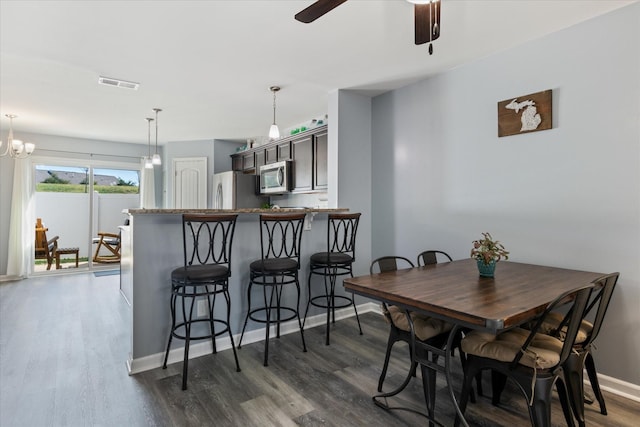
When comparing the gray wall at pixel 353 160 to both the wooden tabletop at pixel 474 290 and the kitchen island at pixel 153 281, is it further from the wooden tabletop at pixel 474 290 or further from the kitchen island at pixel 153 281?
the wooden tabletop at pixel 474 290

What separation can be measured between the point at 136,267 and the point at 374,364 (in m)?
1.95

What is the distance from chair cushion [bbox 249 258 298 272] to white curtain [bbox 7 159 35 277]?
5.19 m

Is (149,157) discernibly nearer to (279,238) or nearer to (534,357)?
(279,238)


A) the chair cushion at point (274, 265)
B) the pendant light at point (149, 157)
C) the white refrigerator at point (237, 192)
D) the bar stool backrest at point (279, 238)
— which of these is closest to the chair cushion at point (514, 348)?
the chair cushion at point (274, 265)

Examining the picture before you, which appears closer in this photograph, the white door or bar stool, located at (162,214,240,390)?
bar stool, located at (162,214,240,390)

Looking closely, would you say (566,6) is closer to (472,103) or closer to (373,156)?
(472,103)

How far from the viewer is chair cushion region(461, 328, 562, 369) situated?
1527mm

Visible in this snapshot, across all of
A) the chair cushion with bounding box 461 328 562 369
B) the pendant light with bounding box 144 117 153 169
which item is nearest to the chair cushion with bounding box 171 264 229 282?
the chair cushion with bounding box 461 328 562 369

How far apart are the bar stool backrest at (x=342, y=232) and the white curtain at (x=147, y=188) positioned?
4835mm

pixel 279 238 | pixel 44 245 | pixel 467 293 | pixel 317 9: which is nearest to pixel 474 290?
pixel 467 293

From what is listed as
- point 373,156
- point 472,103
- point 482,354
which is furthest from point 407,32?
point 482,354

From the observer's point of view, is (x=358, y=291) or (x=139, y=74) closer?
(x=358, y=291)

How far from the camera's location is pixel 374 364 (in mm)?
2557

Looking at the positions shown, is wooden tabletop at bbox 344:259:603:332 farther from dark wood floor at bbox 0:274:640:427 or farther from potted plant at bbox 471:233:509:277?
dark wood floor at bbox 0:274:640:427
